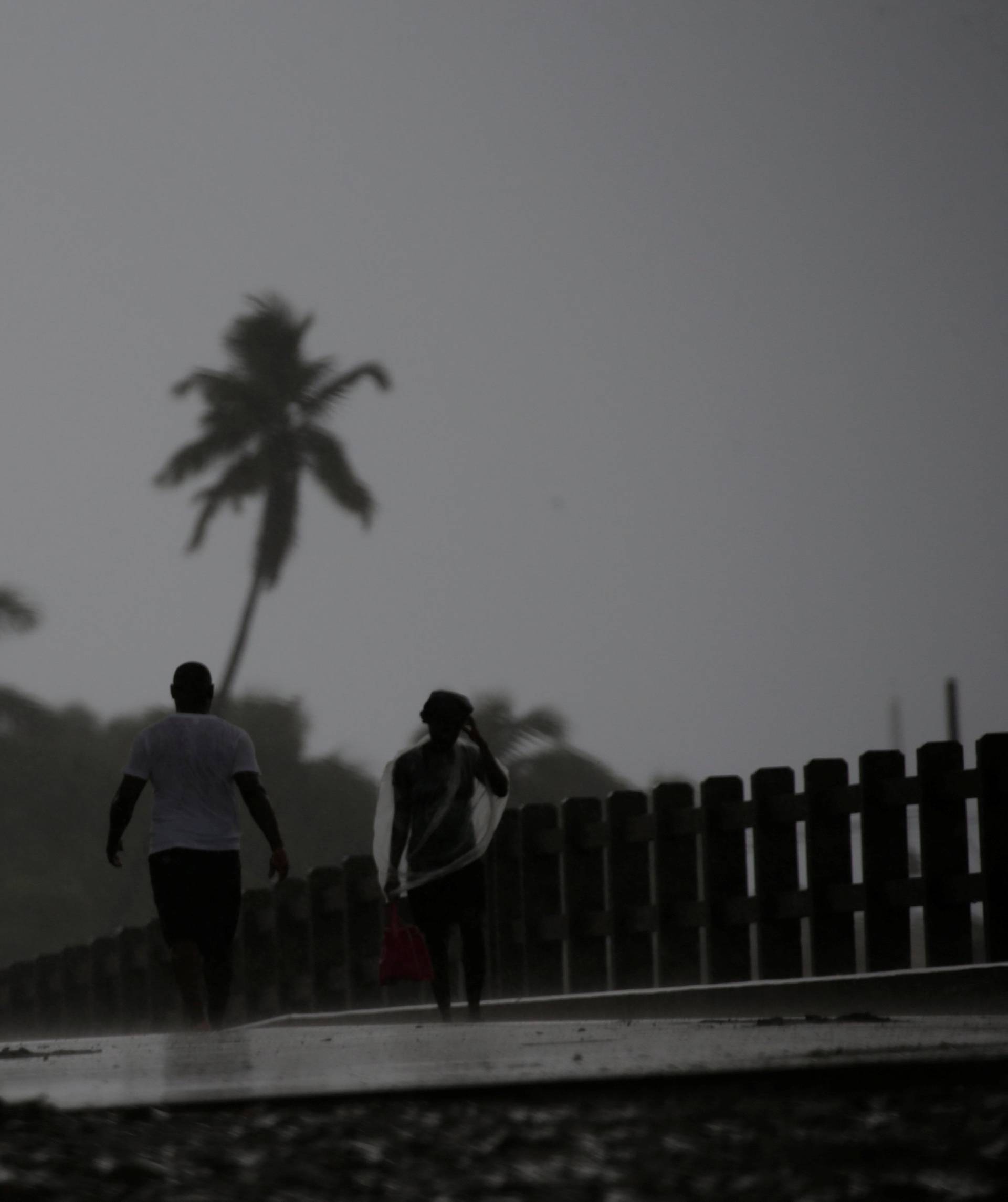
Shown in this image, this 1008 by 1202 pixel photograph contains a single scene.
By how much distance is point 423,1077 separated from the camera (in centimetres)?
466

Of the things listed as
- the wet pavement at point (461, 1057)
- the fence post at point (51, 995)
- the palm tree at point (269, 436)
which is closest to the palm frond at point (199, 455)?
the palm tree at point (269, 436)

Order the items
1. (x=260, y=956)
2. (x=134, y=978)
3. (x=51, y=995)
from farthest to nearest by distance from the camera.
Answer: (x=51, y=995) < (x=134, y=978) < (x=260, y=956)

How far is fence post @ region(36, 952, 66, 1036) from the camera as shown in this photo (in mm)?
25969

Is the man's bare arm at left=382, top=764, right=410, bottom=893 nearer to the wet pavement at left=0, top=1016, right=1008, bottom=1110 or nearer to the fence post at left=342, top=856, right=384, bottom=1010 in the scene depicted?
the wet pavement at left=0, top=1016, right=1008, bottom=1110

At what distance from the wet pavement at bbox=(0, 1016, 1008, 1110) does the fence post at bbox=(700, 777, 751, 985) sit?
4009 mm

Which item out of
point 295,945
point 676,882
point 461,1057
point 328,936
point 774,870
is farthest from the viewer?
point 295,945

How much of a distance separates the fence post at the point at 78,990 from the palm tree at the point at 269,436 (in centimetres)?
2600

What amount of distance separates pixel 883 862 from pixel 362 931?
261 inches

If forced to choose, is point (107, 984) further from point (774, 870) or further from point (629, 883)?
point (774, 870)

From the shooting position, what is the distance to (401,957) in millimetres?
10547

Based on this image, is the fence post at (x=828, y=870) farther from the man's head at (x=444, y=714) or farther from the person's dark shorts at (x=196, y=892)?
the person's dark shorts at (x=196, y=892)

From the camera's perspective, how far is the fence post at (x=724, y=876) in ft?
38.4

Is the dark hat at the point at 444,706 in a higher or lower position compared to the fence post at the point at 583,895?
higher

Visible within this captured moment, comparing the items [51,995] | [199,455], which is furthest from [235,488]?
[51,995]
